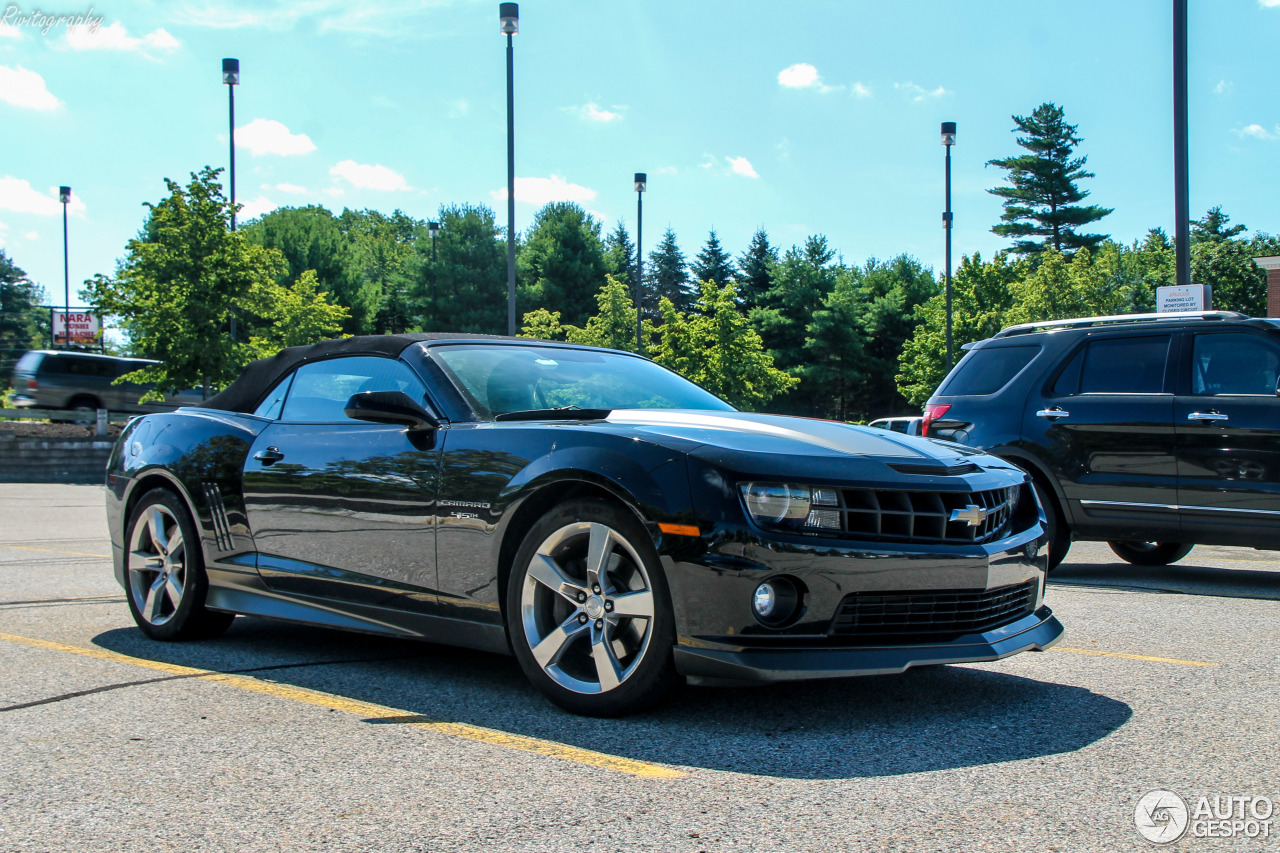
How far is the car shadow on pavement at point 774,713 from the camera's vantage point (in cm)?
340

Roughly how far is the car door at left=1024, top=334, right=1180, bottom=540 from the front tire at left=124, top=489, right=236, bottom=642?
18.0 ft

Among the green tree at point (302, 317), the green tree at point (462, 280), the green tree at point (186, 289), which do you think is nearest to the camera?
the green tree at point (186, 289)

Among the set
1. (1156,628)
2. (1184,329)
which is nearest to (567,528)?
(1156,628)

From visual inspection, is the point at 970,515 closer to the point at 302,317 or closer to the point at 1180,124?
the point at 1180,124

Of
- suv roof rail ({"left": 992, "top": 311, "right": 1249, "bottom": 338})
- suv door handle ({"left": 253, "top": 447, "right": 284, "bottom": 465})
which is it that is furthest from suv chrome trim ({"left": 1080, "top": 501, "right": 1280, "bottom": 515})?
suv door handle ({"left": 253, "top": 447, "right": 284, "bottom": 465})

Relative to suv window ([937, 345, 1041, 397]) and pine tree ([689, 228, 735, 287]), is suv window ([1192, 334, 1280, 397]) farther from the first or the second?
pine tree ([689, 228, 735, 287])

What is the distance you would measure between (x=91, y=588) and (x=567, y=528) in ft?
16.3

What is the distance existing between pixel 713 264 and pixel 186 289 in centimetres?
5217

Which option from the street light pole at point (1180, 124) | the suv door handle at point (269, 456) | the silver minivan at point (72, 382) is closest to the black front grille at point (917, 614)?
the suv door handle at point (269, 456)

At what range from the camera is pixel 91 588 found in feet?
24.6

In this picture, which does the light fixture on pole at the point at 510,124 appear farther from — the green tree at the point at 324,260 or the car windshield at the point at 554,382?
the green tree at the point at 324,260

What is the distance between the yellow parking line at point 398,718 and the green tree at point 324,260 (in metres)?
56.0

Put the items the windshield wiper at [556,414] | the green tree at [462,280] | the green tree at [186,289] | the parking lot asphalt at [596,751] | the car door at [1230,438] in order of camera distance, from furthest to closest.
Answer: the green tree at [462,280] < the green tree at [186,289] < the car door at [1230,438] < the windshield wiper at [556,414] < the parking lot asphalt at [596,751]

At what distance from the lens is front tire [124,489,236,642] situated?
5414mm
